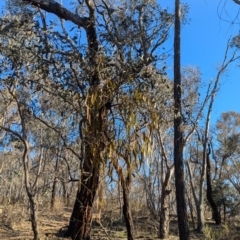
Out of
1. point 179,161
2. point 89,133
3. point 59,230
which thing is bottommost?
point 59,230

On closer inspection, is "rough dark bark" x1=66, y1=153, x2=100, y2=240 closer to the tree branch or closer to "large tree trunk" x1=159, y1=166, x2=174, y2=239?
the tree branch

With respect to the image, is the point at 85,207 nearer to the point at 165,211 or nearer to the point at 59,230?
the point at 59,230

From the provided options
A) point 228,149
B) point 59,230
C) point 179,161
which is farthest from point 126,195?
point 228,149

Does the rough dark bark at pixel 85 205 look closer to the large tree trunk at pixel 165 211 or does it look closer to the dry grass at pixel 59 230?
the dry grass at pixel 59 230

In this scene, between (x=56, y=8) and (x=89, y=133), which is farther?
(x=56, y=8)

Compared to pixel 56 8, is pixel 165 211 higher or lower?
lower

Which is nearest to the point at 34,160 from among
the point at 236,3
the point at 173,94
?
the point at 173,94

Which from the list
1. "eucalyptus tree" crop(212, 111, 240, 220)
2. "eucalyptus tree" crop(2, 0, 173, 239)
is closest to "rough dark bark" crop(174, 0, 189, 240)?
"eucalyptus tree" crop(2, 0, 173, 239)

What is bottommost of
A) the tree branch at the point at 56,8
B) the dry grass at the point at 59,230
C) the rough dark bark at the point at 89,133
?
the dry grass at the point at 59,230

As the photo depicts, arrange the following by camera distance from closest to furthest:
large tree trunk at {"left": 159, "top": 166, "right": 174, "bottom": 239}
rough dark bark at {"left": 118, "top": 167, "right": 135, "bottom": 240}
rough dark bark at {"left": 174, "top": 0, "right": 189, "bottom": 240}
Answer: rough dark bark at {"left": 118, "top": 167, "right": 135, "bottom": 240}, rough dark bark at {"left": 174, "top": 0, "right": 189, "bottom": 240}, large tree trunk at {"left": 159, "top": 166, "right": 174, "bottom": 239}

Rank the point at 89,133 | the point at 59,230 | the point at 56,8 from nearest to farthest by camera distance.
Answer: the point at 89,133 < the point at 56,8 < the point at 59,230

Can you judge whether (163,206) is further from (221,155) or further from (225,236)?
(221,155)

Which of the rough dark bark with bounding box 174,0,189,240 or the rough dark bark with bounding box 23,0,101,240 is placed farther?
the rough dark bark with bounding box 174,0,189,240

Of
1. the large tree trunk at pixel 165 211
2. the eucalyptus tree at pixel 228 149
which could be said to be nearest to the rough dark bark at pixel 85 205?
the large tree trunk at pixel 165 211
